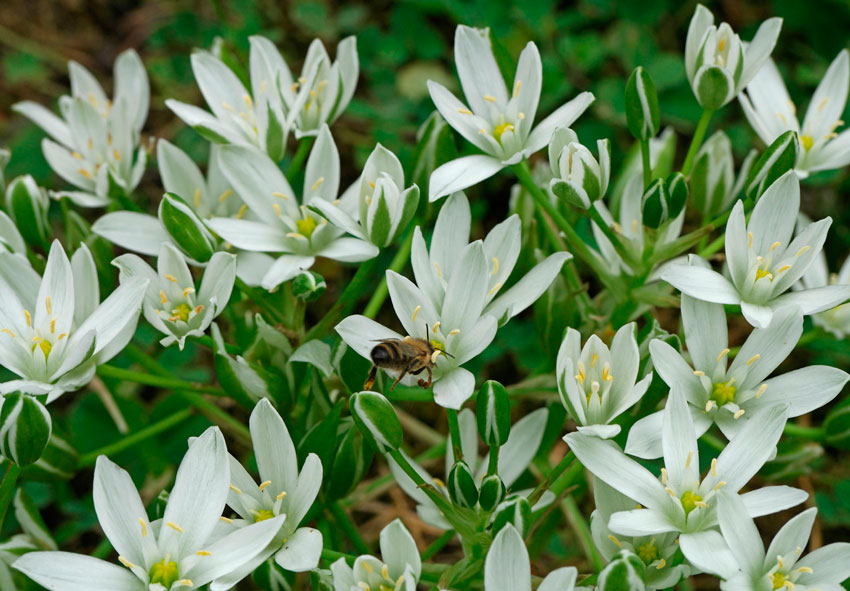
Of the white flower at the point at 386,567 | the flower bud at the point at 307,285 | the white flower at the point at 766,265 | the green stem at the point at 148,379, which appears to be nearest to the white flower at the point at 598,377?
the white flower at the point at 766,265

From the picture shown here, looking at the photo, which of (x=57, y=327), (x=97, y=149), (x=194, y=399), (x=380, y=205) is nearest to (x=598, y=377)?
(x=380, y=205)

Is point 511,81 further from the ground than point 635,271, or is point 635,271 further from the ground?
point 511,81

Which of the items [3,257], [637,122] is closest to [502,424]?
[637,122]

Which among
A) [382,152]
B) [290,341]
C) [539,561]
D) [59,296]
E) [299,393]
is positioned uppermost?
[382,152]

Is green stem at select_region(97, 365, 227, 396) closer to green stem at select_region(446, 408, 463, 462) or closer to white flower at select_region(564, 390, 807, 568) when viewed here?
green stem at select_region(446, 408, 463, 462)

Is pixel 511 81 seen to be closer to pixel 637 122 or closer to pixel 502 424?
pixel 637 122

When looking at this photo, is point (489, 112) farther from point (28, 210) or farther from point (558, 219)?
point (28, 210)
